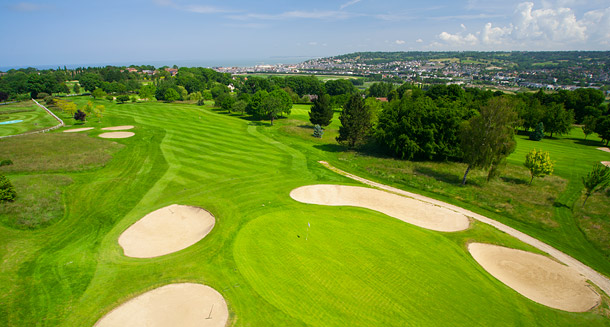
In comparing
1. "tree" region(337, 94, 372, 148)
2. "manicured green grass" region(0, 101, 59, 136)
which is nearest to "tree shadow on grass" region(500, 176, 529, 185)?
"tree" region(337, 94, 372, 148)

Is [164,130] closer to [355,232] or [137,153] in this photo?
[137,153]

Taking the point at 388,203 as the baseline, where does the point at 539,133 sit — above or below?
above

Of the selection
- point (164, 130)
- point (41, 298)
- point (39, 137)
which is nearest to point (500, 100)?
point (41, 298)

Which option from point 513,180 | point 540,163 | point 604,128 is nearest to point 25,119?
point 513,180

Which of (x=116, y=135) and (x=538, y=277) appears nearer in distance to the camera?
(x=538, y=277)

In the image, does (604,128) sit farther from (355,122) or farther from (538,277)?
(538,277)

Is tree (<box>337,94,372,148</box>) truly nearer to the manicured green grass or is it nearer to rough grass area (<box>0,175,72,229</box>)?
rough grass area (<box>0,175,72,229</box>)
